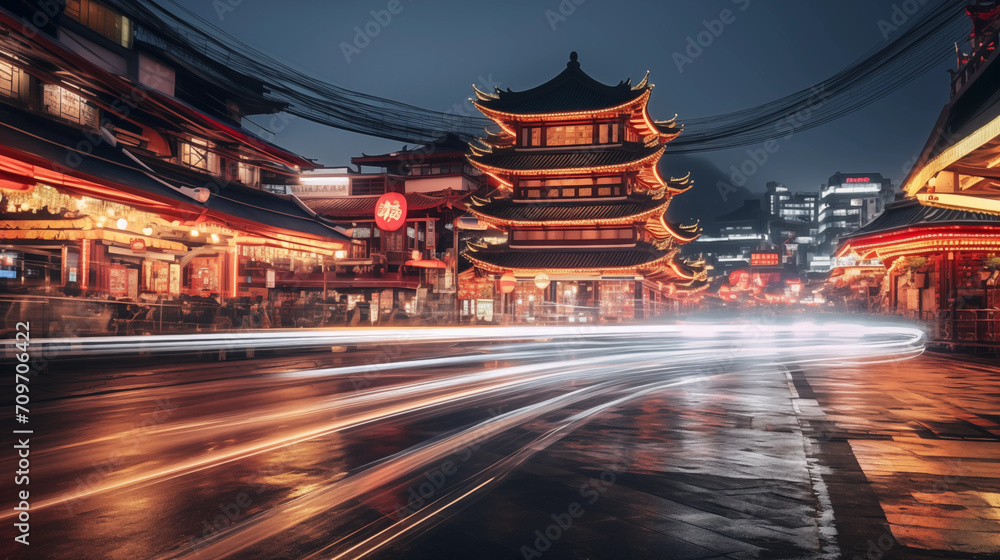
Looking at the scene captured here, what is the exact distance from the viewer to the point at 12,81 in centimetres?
1898

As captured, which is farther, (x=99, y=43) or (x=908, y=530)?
(x=99, y=43)

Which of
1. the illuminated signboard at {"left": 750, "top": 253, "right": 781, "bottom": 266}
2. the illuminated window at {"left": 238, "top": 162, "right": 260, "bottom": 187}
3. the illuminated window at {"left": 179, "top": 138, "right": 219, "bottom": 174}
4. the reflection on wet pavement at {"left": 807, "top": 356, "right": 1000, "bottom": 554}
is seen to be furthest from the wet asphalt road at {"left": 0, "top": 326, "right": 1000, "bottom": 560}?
the illuminated signboard at {"left": 750, "top": 253, "right": 781, "bottom": 266}

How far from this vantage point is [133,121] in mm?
24641

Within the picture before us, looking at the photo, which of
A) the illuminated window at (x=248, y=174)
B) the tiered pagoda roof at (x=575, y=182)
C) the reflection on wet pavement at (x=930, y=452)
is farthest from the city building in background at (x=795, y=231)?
the reflection on wet pavement at (x=930, y=452)

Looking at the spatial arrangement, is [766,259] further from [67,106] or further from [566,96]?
[67,106]

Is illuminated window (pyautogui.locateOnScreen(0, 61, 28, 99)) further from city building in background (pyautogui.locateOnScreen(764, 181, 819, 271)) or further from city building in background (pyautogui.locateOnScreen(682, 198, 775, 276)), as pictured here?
city building in background (pyautogui.locateOnScreen(682, 198, 775, 276))

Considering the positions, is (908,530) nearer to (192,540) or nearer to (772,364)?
(192,540)

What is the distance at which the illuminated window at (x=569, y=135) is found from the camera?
143 ft

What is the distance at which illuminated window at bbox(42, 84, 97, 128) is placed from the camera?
20500mm

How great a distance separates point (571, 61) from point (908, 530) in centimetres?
4278

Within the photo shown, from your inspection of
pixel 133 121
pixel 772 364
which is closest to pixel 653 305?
pixel 772 364

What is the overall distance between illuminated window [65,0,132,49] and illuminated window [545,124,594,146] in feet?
83.8

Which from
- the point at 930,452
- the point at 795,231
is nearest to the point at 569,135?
the point at 930,452

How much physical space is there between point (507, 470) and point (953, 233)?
2556cm
